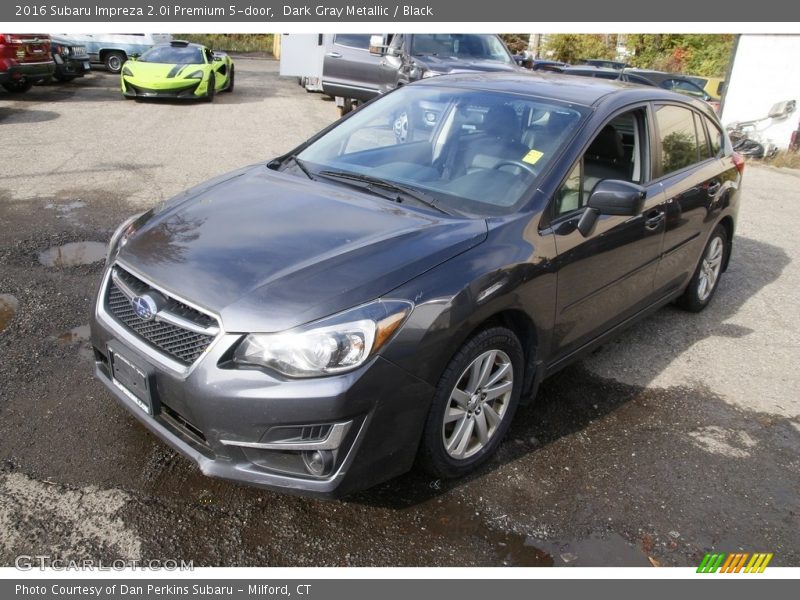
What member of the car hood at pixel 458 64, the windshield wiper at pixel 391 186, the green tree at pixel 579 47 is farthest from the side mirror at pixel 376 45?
the green tree at pixel 579 47

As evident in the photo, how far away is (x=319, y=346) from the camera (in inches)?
96.7

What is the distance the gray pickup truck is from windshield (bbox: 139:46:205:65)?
177 inches

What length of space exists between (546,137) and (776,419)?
2190mm

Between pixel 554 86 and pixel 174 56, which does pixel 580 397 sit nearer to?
pixel 554 86

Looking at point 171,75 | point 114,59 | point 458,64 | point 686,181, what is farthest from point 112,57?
point 686,181

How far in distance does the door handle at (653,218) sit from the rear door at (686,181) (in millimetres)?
122

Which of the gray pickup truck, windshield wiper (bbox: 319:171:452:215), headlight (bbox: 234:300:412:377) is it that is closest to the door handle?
windshield wiper (bbox: 319:171:452:215)

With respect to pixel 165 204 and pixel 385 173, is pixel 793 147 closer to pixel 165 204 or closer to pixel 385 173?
pixel 385 173

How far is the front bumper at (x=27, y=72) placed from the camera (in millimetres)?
12664

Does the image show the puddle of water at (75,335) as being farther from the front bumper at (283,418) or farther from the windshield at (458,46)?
the windshield at (458,46)

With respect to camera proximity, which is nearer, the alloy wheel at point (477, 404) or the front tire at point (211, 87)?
the alloy wheel at point (477, 404)

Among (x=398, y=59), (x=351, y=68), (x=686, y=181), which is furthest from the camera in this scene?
(x=351, y=68)

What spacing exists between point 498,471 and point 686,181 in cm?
248

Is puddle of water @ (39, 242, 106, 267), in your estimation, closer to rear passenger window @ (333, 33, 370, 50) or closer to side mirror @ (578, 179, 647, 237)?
side mirror @ (578, 179, 647, 237)
